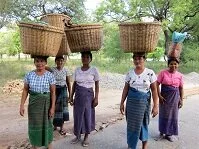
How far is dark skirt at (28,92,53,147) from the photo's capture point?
16.2ft

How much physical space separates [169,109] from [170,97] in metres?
0.22

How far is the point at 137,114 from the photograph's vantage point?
5.27m

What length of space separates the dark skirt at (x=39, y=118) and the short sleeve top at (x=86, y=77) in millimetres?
955

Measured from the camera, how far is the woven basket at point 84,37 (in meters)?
5.31

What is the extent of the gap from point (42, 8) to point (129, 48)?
21.6m

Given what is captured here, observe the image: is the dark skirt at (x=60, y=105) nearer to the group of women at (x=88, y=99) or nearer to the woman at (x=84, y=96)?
the group of women at (x=88, y=99)

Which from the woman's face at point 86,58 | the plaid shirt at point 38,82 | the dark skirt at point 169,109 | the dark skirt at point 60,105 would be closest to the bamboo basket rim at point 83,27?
the woman's face at point 86,58

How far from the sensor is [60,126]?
258 inches

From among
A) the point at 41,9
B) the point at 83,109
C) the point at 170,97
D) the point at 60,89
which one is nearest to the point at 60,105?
the point at 60,89

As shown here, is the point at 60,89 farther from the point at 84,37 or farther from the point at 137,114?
the point at 137,114

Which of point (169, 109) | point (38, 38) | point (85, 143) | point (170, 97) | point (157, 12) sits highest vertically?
point (157, 12)

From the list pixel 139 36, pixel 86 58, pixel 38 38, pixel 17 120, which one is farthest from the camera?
pixel 17 120

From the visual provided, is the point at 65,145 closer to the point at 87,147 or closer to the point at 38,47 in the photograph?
the point at 87,147

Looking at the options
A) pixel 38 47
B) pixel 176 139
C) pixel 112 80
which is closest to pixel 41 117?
pixel 38 47
